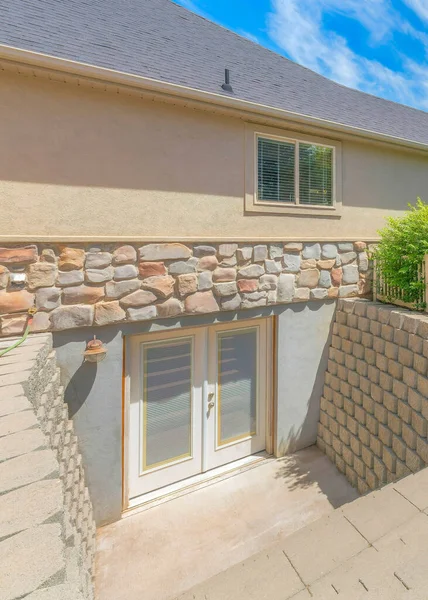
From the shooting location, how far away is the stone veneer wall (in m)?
3.80

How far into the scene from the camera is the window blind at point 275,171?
17.4 ft

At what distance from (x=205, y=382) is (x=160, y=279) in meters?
1.94

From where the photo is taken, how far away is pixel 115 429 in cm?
435

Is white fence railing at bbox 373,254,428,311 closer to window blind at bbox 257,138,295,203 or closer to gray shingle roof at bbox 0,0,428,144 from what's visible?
window blind at bbox 257,138,295,203

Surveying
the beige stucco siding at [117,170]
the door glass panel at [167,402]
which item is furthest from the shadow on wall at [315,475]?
the beige stucco siding at [117,170]

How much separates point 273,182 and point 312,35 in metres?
12.0

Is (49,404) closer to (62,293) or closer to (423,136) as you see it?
(62,293)

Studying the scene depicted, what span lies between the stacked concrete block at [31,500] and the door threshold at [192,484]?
2.11 metres

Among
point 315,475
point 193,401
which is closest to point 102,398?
point 193,401

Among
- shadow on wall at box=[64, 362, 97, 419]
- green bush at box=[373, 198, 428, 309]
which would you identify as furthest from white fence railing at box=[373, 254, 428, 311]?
shadow on wall at box=[64, 362, 97, 419]

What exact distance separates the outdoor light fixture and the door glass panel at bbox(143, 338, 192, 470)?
81 centimetres

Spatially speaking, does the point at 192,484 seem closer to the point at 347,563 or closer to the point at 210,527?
the point at 210,527

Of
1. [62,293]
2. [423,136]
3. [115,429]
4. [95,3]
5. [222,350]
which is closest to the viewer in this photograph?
[62,293]

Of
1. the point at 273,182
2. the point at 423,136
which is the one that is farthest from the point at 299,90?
the point at 423,136
